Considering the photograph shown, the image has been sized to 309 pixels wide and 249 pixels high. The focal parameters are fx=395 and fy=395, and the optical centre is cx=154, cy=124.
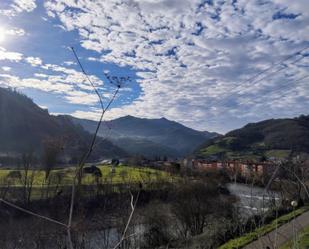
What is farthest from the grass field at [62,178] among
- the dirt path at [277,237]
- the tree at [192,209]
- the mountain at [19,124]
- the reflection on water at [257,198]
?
the dirt path at [277,237]

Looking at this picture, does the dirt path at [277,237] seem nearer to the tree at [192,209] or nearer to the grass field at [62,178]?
the tree at [192,209]

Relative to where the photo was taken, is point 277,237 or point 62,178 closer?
point 277,237

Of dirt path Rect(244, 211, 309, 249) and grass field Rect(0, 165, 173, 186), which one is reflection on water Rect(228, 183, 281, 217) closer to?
dirt path Rect(244, 211, 309, 249)

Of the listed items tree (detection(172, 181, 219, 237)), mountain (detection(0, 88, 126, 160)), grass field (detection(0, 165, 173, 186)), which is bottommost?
tree (detection(172, 181, 219, 237))

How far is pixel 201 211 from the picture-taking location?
94.6 ft

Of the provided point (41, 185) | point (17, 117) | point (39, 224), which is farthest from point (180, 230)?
point (17, 117)

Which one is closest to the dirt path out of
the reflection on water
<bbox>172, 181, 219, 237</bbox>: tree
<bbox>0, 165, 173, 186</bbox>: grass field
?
the reflection on water

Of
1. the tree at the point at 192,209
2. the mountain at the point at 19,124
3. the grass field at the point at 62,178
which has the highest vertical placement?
the mountain at the point at 19,124

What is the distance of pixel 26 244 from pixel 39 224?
2781mm

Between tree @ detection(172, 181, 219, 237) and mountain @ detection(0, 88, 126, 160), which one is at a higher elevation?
mountain @ detection(0, 88, 126, 160)

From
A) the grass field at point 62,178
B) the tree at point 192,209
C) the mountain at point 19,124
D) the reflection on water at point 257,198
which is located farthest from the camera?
the mountain at point 19,124

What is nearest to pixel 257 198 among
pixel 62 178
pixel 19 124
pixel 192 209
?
pixel 192 209

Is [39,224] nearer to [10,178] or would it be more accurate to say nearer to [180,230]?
[180,230]

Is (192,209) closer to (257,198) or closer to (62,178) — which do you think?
(257,198)
